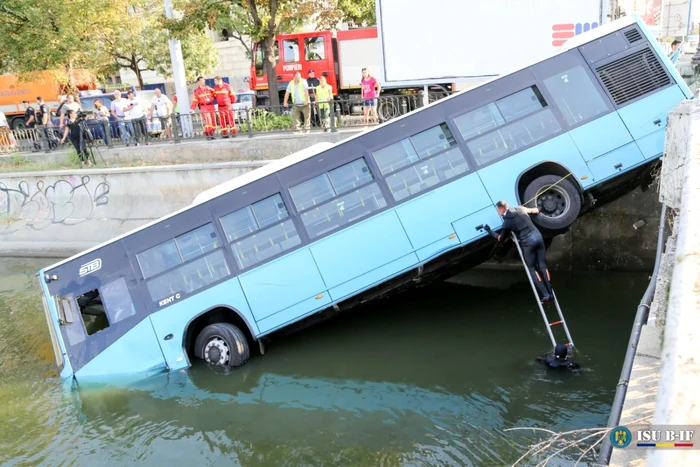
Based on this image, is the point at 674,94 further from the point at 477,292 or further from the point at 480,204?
the point at 477,292

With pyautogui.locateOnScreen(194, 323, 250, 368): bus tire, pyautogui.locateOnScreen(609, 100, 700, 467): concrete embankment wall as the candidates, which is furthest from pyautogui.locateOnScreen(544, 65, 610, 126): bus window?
pyautogui.locateOnScreen(194, 323, 250, 368): bus tire

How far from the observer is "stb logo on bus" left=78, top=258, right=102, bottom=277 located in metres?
10.4

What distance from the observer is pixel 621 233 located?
41.7 feet

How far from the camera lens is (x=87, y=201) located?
17625 mm

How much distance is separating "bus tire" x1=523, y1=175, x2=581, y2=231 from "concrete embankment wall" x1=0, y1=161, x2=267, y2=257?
25.5 ft

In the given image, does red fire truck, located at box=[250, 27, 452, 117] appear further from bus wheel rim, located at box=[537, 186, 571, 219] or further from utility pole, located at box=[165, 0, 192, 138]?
bus wheel rim, located at box=[537, 186, 571, 219]

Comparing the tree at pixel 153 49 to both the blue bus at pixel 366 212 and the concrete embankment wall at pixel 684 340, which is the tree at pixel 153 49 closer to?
the blue bus at pixel 366 212

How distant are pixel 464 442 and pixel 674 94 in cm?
625

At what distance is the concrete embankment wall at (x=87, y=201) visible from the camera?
16188mm

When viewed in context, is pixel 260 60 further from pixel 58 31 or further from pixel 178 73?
pixel 58 31

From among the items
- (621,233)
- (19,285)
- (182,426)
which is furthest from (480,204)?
(19,285)

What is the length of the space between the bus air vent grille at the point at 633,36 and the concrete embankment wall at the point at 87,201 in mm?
8901

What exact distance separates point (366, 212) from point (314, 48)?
57.3ft

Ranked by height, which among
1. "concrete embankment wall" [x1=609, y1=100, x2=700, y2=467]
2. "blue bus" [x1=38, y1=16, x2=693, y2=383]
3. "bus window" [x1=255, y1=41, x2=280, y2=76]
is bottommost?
"concrete embankment wall" [x1=609, y1=100, x2=700, y2=467]
